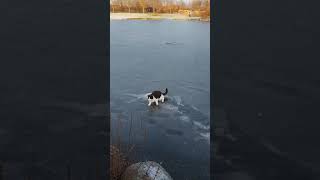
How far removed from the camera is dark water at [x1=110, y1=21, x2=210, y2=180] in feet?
18.7

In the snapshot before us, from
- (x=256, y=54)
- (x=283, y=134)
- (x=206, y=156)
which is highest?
(x=256, y=54)

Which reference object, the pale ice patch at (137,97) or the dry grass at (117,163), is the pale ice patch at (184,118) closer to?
the pale ice patch at (137,97)

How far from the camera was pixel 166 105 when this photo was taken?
9094mm

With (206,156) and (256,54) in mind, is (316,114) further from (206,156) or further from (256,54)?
(206,156)

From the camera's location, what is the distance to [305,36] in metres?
2.76

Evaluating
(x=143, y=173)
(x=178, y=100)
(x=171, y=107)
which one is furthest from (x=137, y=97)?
(x=143, y=173)

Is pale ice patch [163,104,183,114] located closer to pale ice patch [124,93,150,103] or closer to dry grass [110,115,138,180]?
pale ice patch [124,93,150,103]
